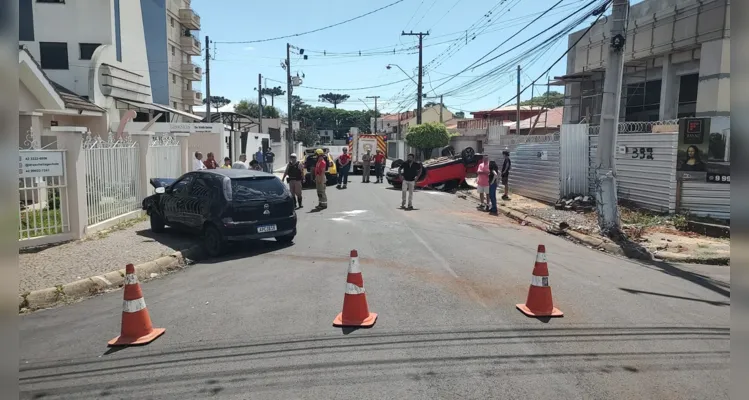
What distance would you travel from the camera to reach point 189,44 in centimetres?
4566

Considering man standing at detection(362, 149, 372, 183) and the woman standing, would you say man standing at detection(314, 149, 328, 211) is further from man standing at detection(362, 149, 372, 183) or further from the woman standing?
man standing at detection(362, 149, 372, 183)

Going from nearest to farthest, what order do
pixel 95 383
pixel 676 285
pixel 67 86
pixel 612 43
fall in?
pixel 95 383 < pixel 676 285 < pixel 612 43 < pixel 67 86

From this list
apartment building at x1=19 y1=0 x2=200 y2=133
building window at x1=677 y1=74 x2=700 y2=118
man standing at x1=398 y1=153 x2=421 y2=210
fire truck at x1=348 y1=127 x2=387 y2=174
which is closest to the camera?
man standing at x1=398 y1=153 x2=421 y2=210

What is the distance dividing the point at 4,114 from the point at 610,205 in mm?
10951

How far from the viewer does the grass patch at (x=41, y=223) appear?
8.76 meters

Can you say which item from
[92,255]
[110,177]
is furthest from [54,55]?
[92,255]

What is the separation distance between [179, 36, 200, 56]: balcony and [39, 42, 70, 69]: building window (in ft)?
70.6

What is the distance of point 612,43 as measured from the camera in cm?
1058

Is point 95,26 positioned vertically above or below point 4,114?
above

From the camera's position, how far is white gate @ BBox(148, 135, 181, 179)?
45.8 feet

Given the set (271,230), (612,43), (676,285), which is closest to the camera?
(676,285)

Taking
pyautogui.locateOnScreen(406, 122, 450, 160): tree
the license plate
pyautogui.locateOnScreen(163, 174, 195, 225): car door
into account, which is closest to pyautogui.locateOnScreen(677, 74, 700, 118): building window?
the license plate

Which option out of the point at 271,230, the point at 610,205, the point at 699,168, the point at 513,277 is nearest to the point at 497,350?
the point at 513,277

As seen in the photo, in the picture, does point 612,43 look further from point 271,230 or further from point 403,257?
point 271,230
